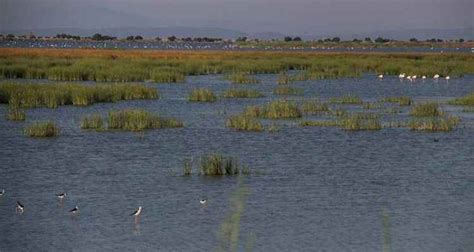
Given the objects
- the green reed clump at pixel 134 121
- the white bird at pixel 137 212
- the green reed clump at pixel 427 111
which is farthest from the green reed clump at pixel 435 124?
the white bird at pixel 137 212

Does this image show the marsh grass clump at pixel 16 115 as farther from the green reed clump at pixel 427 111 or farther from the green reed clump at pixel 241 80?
the green reed clump at pixel 241 80

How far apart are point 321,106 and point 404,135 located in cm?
650

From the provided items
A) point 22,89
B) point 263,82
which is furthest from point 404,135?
point 263,82

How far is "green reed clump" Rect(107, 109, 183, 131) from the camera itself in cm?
2677

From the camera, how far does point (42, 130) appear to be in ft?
82.8

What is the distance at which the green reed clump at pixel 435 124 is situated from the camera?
88.4 ft

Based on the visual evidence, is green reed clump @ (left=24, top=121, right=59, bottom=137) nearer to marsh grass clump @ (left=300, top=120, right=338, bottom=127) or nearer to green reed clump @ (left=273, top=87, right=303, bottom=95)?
marsh grass clump @ (left=300, top=120, right=338, bottom=127)

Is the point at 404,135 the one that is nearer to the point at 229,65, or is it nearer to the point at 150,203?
the point at 150,203

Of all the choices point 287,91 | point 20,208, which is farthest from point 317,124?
point 20,208

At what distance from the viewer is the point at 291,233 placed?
13.8 metres

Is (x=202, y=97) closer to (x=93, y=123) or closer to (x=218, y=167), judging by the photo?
(x=93, y=123)

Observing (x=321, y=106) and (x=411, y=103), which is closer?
(x=321, y=106)

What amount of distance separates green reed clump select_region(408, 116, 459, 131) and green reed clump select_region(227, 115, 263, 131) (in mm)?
4500

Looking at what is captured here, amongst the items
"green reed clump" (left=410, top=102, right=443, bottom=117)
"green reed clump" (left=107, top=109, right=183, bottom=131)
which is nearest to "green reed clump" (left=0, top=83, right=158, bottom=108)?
"green reed clump" (left=107, top=109, right=183, bottom=131)
